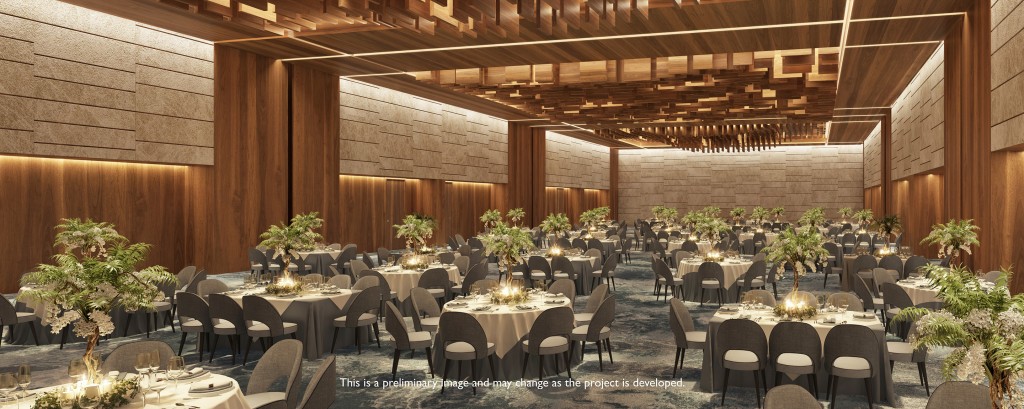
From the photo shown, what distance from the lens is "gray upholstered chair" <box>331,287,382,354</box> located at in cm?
721

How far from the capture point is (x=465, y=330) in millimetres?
6031

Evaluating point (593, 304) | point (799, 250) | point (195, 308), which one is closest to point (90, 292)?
point (195, 308)


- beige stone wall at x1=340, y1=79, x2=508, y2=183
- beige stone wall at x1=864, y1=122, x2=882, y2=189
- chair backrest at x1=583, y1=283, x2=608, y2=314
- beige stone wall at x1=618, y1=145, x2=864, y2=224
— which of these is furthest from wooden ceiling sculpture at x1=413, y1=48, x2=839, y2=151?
beige stone wall at x1=618, y1=145, x2=864, y2=224

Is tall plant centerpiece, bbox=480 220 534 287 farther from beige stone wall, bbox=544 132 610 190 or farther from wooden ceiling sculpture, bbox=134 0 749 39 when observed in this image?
beige stone wall, bbox=544 132 610 190

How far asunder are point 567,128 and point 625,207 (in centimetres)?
1217

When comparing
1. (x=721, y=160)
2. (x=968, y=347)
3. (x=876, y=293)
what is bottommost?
(x=876, y=293)

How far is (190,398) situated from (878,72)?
582 inches

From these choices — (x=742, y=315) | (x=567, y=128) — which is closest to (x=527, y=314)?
(x=742, y=315)

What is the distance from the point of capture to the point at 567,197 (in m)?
32.6

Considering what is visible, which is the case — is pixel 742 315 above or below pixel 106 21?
below

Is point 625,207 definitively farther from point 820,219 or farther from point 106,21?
point 106,21

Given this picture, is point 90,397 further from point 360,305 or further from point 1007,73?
point 1007,73

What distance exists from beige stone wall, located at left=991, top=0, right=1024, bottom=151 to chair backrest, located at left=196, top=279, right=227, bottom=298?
9.04 m

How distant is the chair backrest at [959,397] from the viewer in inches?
131
